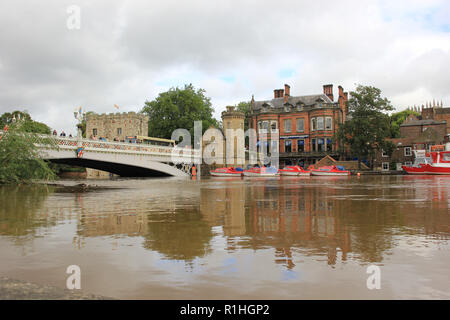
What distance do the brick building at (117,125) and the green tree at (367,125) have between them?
107 ft

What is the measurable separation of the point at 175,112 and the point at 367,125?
30662 millimetres

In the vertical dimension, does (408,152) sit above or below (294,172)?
above

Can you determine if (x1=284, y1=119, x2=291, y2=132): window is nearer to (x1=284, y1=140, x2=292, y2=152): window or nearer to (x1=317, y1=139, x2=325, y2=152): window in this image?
(x1=284, y1=140, x2=292, y2=152): window

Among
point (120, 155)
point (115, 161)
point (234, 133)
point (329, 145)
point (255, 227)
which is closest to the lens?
point (255, 227)

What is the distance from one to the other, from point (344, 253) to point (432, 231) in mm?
2970

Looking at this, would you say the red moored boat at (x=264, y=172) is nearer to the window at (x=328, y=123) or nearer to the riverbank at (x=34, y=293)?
the window at (x=328, y=123)

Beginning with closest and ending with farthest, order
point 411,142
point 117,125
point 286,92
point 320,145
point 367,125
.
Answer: point 367,125
point 117,125
point 411,142
point 320,145
point 286,92

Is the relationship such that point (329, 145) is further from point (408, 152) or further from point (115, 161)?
point (115, 161)

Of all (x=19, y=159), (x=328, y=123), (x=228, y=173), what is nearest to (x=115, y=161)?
(x=228, y=173)

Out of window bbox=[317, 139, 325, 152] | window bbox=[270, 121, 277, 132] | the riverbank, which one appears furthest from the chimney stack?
the riverbank

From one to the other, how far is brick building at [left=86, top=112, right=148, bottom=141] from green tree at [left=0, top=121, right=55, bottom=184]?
40222mm

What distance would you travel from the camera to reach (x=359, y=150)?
184ft

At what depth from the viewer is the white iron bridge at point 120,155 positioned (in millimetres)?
31922

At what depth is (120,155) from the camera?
1500 inches
